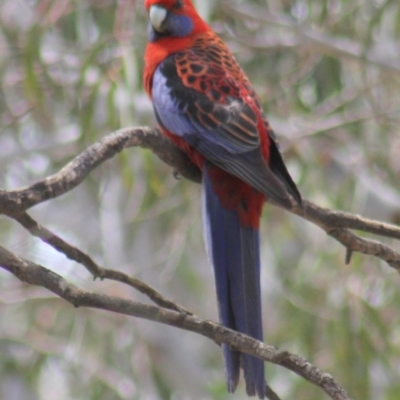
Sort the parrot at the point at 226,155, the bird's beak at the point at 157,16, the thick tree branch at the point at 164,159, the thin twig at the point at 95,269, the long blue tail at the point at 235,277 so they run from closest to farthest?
1. the thick tree branch at the point at 164,159
2. the thin twig at the point at 95,269
3. the long blue tail at the point at 235,277
4. the parrot at the point at 226,155
5. the bird's beak at the point at 157,16

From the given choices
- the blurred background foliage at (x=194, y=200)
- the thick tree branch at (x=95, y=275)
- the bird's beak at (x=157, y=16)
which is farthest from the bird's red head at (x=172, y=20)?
the thick tree branch at (x=95, y=275)

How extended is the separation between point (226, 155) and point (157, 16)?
2.23 ft

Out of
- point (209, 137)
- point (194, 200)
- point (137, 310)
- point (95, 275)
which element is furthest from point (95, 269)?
point (194, 200)

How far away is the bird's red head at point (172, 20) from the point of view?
2252 millimetres

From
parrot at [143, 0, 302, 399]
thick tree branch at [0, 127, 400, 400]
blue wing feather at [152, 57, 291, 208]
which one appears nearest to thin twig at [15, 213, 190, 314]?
thick tree branch at [0, 127, 400, 400]

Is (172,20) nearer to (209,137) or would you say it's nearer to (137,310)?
(209,137)

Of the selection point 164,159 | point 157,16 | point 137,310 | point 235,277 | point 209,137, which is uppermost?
point 157,16

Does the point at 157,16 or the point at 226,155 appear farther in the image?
the point at 157,16

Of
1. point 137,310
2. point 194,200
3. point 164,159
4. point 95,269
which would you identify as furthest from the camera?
point 194,200

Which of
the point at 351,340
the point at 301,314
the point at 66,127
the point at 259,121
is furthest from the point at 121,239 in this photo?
the point at 259,121

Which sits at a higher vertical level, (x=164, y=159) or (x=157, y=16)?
(x=157, y=16)

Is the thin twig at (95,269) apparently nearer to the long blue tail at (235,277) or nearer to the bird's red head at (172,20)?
the long blue tail at (235,277)

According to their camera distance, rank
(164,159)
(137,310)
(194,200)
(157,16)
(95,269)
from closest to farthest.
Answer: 1. (137,310)
2. (95,269)
3. (164,159)
4. (157,16)
5. (194,200)

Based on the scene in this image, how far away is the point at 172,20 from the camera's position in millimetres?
2279
